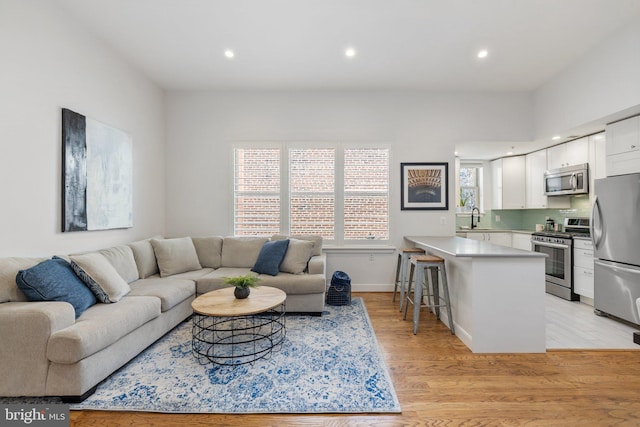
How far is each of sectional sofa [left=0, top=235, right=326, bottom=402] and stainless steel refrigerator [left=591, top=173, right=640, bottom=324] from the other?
3.19m

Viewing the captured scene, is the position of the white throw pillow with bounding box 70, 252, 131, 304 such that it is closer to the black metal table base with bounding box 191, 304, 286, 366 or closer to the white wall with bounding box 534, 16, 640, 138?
the black metal table base with bounding box 191, 304, 286, 366

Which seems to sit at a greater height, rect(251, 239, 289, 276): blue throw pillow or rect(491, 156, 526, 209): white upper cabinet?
rect(491, 156, 526, 209): white upper cabinet

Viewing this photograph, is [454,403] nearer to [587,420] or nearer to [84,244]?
[587,420]

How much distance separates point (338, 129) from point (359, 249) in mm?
1832

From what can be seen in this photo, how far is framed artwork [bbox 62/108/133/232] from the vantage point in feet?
9.27

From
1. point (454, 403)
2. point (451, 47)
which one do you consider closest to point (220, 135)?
point (451, 47)

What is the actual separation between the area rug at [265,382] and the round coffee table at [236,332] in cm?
10

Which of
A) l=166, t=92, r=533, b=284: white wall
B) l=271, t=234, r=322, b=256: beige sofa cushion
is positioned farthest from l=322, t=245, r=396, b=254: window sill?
l=271, t=234, r=322, b=256: beige sofa cushion

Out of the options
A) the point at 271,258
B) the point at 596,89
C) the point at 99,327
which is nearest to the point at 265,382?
the point at 99,327

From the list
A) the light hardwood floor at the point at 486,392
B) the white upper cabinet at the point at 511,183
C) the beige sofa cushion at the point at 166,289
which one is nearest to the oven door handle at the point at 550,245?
the white upper cabinet at the point at 511,183

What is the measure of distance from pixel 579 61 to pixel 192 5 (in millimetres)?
4352

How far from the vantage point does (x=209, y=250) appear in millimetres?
4164

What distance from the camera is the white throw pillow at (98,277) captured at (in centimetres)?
248

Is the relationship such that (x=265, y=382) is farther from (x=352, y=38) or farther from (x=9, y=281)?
(x=352, y=38)
